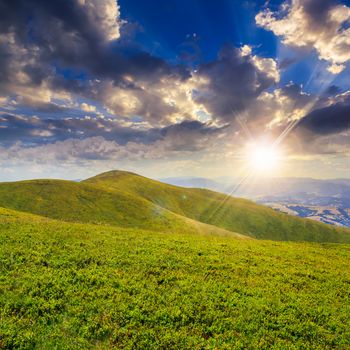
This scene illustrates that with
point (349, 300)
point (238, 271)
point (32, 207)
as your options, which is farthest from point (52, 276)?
point (32, 207)

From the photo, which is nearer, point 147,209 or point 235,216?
point 147,209

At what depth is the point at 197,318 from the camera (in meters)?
13.0

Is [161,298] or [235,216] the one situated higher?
[161,298]

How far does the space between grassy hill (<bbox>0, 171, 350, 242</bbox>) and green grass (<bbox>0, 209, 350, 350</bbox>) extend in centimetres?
3922

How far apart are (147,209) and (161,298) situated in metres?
82.6

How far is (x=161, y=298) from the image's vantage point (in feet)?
47.4

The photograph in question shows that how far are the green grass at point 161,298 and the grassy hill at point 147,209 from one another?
39224 mm

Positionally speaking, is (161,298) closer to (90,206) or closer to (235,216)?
(90,206)

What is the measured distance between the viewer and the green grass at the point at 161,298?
11.4 metres

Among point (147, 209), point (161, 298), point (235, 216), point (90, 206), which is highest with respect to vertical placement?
point (90, 206)

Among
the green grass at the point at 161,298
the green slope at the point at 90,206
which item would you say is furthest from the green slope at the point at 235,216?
the green grass at the point at 161,298

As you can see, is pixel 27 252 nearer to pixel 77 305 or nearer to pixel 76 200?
pixel 77 305

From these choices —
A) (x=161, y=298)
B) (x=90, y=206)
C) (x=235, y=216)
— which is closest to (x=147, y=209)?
(x=90, y=206)

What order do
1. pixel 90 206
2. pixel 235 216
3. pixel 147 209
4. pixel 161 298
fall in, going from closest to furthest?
pixel 161 298 < pixel 90 206 < pixel 147 209 < pixel 235 216
